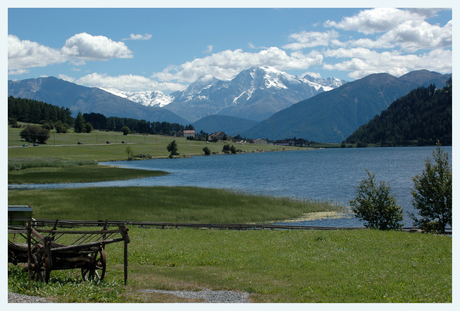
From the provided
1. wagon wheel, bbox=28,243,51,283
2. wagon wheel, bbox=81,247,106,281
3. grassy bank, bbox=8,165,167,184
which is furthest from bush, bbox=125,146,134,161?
wagon wheel, bbox=81,247,106,281

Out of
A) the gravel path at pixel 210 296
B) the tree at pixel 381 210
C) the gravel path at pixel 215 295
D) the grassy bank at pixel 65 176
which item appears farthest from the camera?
the grassy bank at pixel 65 176

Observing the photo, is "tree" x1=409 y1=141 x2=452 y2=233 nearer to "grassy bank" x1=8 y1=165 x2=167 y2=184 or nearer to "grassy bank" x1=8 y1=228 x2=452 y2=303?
"grassy bank" x1=8 y1=228 x2=452 y2=303

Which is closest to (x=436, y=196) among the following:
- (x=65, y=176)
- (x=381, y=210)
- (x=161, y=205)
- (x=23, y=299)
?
(x=381, y=210)

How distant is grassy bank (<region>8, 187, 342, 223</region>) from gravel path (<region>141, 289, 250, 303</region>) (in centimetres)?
2944

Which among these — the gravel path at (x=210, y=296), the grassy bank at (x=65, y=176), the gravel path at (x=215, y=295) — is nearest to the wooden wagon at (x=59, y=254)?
the gravel path at (x=210, y=296)

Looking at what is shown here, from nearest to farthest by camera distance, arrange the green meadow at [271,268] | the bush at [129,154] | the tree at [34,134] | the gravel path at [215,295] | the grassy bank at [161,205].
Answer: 1. the gravel path at [215,295]
2. the green meadow at [271,268]
3. the grassy bank at [161,205]
4. the bush at [129,154]
5. the tree at [34,134]

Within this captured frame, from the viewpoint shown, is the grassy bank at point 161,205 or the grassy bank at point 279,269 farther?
the grassy bank at point 161,205

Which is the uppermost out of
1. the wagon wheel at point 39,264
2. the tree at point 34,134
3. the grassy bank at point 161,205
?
the tree at point 34,134

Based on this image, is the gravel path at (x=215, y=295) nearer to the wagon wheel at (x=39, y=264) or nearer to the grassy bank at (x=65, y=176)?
the wagon wheel at (x=39, y=264)

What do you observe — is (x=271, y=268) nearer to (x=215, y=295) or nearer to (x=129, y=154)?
(x=215, y=295)

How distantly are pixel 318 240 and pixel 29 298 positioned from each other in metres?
19.2

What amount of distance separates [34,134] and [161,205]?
15270 centimetres

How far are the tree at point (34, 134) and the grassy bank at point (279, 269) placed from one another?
17285cm

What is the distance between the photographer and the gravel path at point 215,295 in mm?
13905
